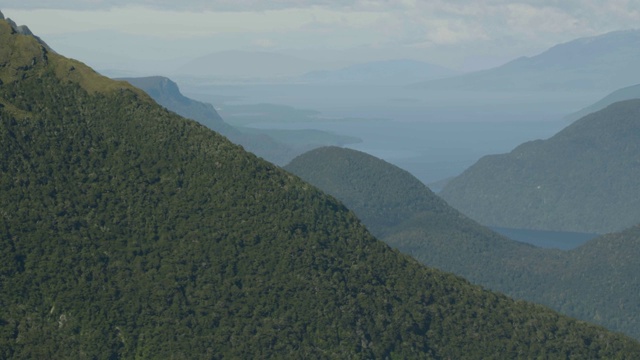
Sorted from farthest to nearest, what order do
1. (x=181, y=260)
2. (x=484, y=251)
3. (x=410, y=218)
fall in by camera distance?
1. (x=410, y=218)
2. (x=484, y=251)
3. (x=181, y=260)

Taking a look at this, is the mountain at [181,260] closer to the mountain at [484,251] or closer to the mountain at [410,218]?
the mountain at [484,251]

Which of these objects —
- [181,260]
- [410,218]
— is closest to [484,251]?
[410,218]

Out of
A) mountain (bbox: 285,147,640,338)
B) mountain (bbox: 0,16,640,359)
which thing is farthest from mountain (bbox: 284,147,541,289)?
mountain (bbox: 0,16,640,359)

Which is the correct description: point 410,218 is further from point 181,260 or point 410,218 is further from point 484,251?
point 181,260

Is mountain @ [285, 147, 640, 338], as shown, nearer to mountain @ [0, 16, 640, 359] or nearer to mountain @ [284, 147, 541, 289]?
mountain @ [284, 147, 541, 289]

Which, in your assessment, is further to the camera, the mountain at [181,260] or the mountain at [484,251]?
the mountain at [484,251]

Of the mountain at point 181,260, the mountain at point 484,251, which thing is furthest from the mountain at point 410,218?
the mountain at point 181,260

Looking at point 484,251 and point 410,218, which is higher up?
point 410,218
